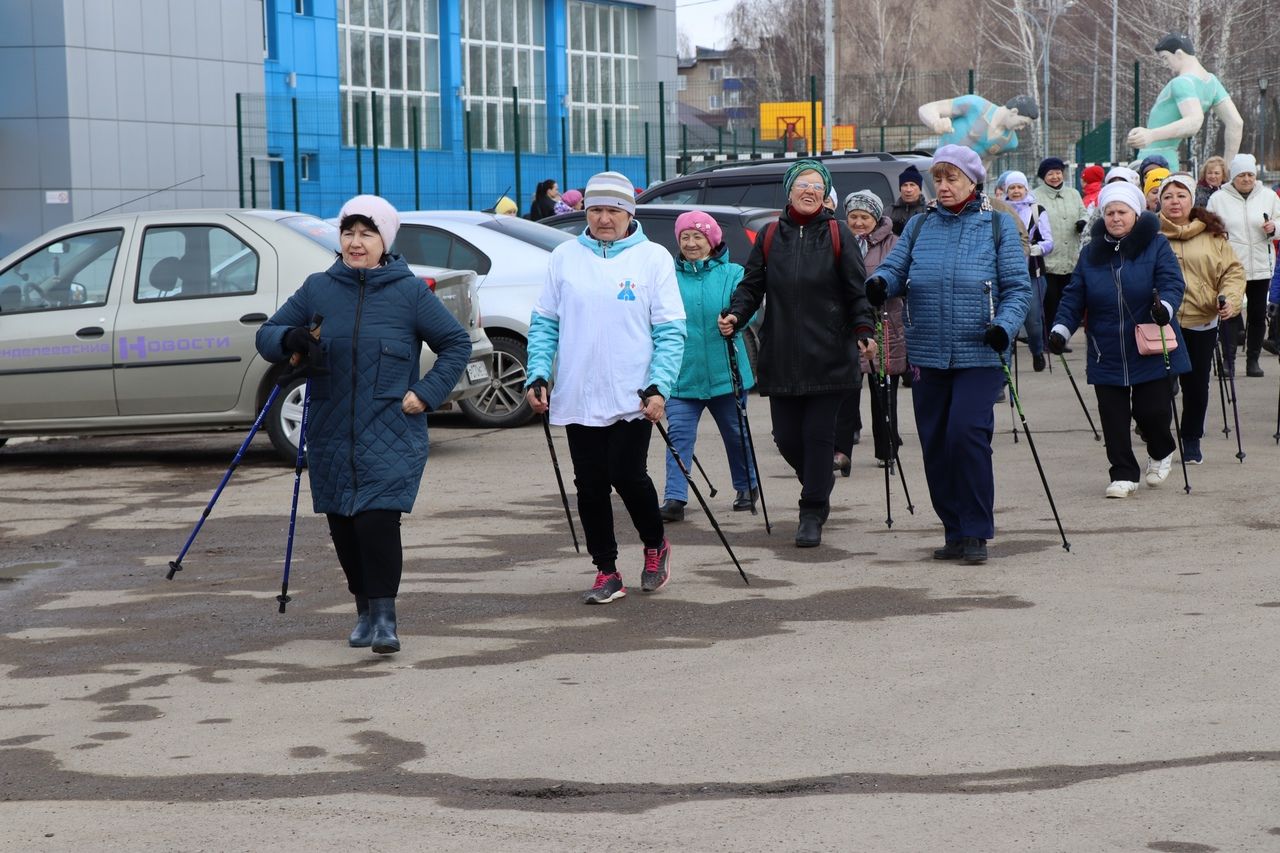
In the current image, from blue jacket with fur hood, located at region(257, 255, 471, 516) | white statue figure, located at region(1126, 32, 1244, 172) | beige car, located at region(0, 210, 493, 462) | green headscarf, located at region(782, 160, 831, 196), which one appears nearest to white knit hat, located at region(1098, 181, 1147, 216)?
green headscarf, located at region(782, 160, 831, 196)

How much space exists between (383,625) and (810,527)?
274 cm

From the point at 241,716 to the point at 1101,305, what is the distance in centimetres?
591

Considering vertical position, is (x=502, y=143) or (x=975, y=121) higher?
(x=502, y=143)

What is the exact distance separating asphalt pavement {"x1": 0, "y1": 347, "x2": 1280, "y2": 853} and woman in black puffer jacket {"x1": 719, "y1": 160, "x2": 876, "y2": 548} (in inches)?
18.8

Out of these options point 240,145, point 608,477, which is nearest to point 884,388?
point 608,477

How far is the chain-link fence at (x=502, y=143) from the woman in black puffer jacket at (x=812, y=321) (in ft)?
66.8

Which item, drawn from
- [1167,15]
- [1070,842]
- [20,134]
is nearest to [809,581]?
[1070,842]

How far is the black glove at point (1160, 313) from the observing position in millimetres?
9938

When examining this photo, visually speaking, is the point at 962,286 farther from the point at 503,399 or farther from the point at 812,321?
the point at 503,399

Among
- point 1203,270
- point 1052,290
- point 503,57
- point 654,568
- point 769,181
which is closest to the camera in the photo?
point 654,568

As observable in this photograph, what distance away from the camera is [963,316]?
8.41 meters

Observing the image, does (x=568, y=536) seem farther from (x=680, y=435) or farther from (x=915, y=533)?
(x=915, y=533)

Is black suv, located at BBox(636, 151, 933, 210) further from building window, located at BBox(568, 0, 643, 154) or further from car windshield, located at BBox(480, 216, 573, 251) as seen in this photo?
building window, located at BBox(568, 0, 643, 154)

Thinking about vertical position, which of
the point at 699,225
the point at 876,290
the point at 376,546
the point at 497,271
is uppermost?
the point at 699,225
